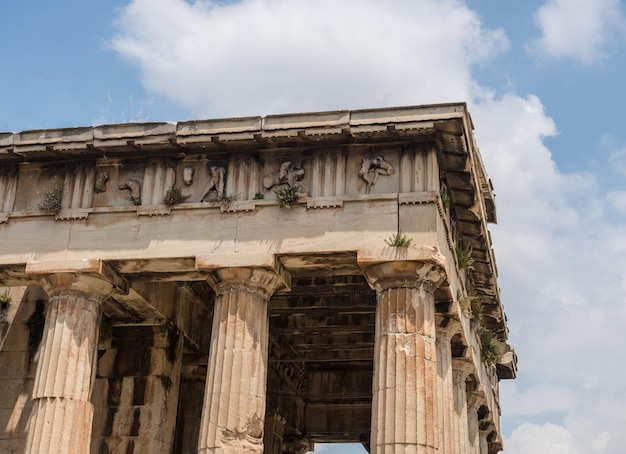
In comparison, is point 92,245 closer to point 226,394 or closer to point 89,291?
point 89,291

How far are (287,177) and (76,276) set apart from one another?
4697 millimetres

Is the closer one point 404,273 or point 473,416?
point 404,273

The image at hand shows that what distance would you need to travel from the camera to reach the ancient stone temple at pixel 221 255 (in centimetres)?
1759

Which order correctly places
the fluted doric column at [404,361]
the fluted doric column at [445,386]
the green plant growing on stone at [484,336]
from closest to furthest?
the fluted doric column at [404,361] < the fluted doric column at [445,386] < the green plant growing on stone at [484,336]

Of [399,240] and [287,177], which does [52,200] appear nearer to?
[287,177]

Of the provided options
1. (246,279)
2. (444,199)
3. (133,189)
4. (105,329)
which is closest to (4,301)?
(105,329)

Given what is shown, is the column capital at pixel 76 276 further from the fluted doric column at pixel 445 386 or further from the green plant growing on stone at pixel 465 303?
the green plant growing on stone at pixel 465 303

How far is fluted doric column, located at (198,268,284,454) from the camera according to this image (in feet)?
56.5

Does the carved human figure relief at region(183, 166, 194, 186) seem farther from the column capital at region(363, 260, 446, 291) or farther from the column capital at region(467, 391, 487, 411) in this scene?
the column capital at region(467, 391, 487, 411)

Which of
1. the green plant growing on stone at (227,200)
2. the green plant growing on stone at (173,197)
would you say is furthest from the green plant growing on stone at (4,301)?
the green plant growing on stone at (227,200)

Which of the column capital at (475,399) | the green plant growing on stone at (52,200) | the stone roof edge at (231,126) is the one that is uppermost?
the stone roof edge at (231,126)

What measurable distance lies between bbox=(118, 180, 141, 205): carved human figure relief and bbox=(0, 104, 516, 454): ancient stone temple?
0.12ft

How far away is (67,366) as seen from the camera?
18.5 meters

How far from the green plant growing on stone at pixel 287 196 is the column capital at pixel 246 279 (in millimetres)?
1356
